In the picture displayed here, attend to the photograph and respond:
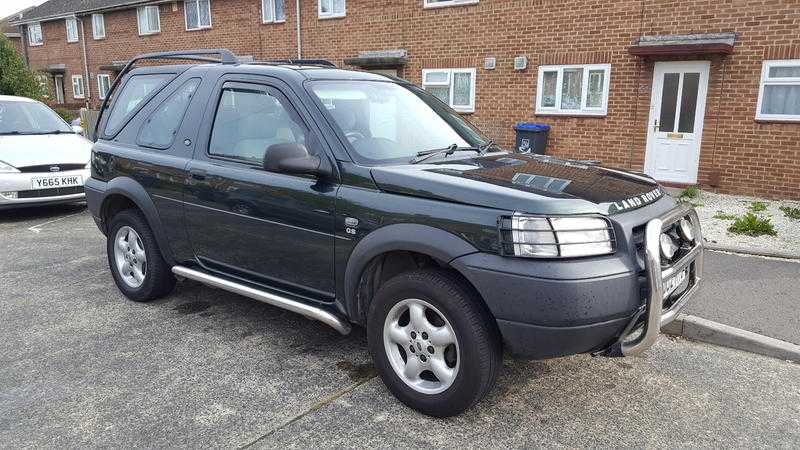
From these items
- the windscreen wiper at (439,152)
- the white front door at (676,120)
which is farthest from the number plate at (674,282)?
the white front door at (676,120)

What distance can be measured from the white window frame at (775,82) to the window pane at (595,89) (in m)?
2.56

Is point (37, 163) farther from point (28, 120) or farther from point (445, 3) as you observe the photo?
point (445, 3)

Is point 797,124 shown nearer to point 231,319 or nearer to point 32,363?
point 231,319

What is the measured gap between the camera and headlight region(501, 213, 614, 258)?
2.62 meters

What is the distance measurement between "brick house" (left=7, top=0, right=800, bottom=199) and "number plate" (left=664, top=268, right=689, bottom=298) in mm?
7622

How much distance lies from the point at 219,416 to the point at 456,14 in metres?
11.3

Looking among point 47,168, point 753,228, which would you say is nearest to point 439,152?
point 753,228

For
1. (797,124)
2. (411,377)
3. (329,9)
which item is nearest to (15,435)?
(411,377)

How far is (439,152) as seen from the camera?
3605mm

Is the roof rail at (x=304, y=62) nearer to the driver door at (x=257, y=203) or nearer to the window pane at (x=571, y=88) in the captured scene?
the driver door at (x=257, y=203)

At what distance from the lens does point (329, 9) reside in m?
15.3

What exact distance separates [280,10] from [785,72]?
1269 cm

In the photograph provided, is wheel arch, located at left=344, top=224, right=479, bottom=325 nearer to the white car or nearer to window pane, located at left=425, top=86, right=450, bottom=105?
the white car

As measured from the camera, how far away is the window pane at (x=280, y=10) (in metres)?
16.6
